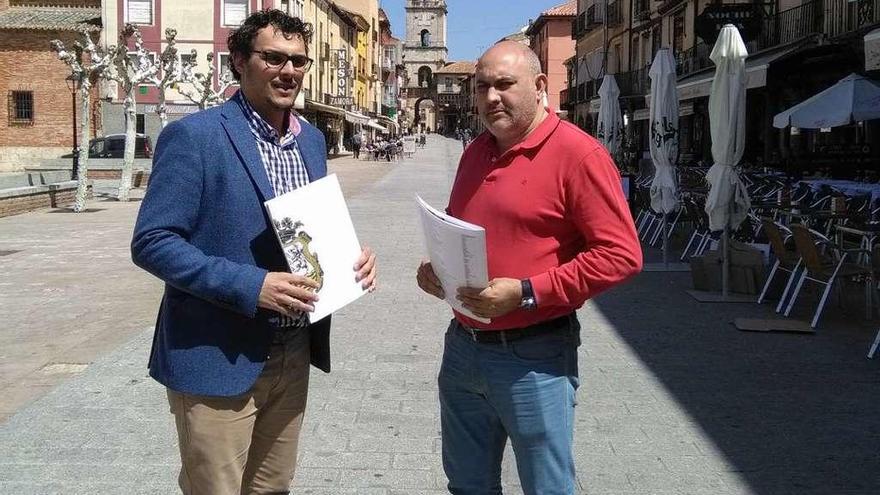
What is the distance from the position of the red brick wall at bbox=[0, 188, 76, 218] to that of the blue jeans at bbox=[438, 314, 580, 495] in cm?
1680

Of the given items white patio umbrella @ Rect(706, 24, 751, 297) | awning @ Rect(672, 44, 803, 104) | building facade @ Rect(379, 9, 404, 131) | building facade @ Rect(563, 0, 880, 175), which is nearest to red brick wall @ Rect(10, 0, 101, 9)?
building facade @ Rect(563, 0, 880, 175)

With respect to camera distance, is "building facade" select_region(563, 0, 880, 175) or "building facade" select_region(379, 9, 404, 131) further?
"building facade" select_region(379, 9, 404, 131)

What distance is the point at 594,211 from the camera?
8.34 feet

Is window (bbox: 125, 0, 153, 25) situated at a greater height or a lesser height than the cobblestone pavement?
greater

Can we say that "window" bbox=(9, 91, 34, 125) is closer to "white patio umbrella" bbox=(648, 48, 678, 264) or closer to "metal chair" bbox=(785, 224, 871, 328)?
"white patio umbrella" bbox=(648, 48, 678, 264)

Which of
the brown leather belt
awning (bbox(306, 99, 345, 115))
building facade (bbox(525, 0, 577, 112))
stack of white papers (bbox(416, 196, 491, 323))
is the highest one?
building facade (bbox(525, 0, 577, 112))

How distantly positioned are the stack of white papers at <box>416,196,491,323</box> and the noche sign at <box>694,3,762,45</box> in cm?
1835

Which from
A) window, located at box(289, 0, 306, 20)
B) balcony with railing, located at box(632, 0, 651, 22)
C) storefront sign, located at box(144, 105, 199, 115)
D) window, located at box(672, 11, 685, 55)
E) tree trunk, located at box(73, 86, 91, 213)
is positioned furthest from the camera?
window, located at box(289, 0, 306, 20)

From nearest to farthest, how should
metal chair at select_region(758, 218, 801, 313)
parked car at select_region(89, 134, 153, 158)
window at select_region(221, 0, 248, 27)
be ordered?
metal chair at select_region(758, 218, 801, 313) < parked car at select_region(89, 134, 153, 158) < window at select_region(221, 0, 248, 27)

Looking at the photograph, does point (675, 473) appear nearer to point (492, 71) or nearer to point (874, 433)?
point (874, 433)

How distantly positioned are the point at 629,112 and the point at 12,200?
25.0m

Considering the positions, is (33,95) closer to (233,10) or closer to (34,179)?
(233,10)

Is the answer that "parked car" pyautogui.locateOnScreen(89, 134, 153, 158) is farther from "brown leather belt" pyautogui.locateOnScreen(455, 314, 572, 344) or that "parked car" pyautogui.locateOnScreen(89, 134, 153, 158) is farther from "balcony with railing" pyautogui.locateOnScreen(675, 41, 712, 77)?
"brown leather belt" pyautogui.locateOnScreen(455, 314, 572, 344)

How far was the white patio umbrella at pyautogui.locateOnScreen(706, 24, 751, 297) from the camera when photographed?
8898mm
